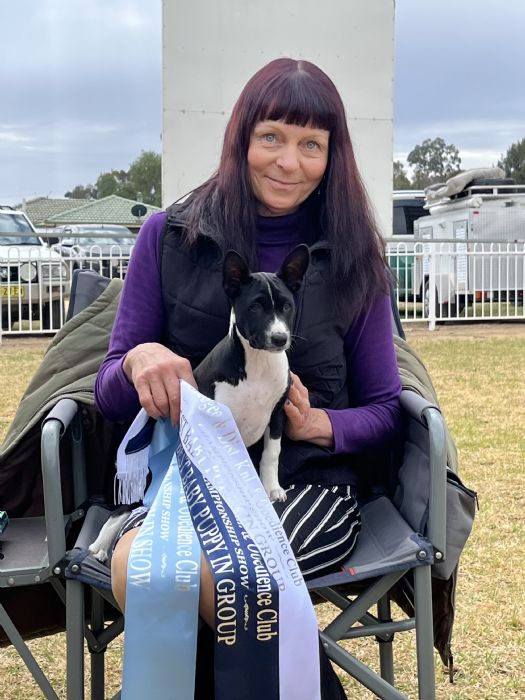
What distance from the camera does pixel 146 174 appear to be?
83562mm

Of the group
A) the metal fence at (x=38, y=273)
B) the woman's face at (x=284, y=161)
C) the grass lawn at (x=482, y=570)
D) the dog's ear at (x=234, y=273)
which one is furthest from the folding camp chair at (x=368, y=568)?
the metal fence at (x=38, y=273)

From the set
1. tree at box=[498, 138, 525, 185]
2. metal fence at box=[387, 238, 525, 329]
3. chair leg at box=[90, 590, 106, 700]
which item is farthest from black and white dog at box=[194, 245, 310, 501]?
tree at box=[498, 138, 525, 185]

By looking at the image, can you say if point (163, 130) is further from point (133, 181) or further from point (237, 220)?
point (133, 181)

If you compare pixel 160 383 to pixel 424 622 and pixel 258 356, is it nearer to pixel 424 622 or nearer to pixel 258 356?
pixel 258 356

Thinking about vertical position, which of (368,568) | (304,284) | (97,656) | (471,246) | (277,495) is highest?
(471,246)

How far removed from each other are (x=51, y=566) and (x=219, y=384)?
52 centimetres

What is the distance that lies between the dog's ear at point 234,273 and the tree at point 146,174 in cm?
8036

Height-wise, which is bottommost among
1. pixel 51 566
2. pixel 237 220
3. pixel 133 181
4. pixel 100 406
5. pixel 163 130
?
pixel 51 566

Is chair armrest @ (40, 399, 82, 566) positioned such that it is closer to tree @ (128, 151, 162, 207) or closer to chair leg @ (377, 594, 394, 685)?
chair leg @ (377, 594, 394, 685)

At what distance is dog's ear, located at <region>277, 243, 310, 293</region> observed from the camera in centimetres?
183

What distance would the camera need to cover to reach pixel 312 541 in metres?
1.81

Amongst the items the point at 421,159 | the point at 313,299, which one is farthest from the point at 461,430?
the point at 421,159

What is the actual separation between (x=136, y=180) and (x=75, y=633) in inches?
3331

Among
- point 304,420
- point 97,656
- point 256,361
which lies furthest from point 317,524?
point 97,656
